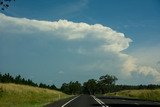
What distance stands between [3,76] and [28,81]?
89.3ft

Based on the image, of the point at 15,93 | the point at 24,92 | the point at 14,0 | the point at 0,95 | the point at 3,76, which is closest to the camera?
the point at 14,0

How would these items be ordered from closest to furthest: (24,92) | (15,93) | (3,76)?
(15,93) → (24,92) → (3,76)

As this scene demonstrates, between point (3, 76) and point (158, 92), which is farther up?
point (3, 76)

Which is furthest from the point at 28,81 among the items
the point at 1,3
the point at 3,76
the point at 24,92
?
the point at 1,3

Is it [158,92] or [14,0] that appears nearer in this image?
[14,0]

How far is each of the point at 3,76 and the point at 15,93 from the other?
85947mm

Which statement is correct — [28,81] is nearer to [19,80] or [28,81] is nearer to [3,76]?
[19,80]

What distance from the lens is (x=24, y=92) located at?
74812 millimetres

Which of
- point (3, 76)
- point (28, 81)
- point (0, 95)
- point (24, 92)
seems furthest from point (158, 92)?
point (28, 81)

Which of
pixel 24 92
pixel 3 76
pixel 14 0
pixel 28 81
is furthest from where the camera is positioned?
pixel 28 81

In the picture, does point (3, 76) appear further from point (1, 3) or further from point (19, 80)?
point (1, 3)

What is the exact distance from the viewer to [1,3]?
19531 mm

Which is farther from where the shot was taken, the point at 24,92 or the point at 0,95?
the point at 24,92

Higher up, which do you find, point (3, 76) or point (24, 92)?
point (3, 76)
